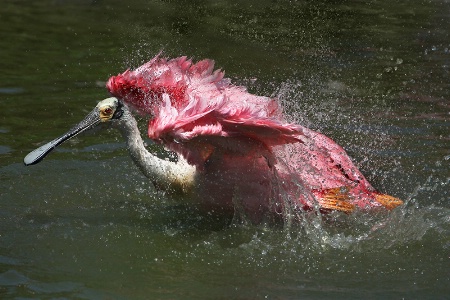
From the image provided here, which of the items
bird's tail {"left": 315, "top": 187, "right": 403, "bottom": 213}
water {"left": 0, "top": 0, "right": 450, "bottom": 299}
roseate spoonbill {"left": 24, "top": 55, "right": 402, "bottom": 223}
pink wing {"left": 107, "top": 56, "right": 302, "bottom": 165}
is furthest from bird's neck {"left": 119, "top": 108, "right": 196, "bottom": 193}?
bird's tail {"left": 315, "top": 187, "right": 403, "bottom": 213}

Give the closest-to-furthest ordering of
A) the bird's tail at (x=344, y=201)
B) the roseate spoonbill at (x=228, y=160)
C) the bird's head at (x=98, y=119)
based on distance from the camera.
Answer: the roseate spoonbill at (x=228, y=160) → the bird's tail at (x=344, y=201) → the bird's head at (x=98, y=119)

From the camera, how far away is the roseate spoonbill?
5.87 metres

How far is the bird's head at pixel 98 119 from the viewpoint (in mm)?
6250

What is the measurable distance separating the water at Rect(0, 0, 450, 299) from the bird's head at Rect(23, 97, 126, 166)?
40cm

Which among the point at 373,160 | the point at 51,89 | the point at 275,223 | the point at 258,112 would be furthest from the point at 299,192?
the point at 51,89

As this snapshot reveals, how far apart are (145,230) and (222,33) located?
608cm

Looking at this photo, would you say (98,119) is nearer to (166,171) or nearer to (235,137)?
(166,171)

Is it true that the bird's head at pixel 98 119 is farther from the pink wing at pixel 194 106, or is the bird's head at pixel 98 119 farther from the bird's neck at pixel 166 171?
the bird's neck at pixel 166 171

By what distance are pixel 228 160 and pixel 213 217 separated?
17.6 inches

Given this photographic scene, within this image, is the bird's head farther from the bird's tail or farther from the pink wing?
the bird's tail

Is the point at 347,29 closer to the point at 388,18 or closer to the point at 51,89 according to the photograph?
the point at 388,18

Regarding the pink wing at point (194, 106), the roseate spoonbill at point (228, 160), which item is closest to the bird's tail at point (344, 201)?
the roseate spoonbill at point (228, 160)

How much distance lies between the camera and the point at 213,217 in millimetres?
6215

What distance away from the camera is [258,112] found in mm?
5551
